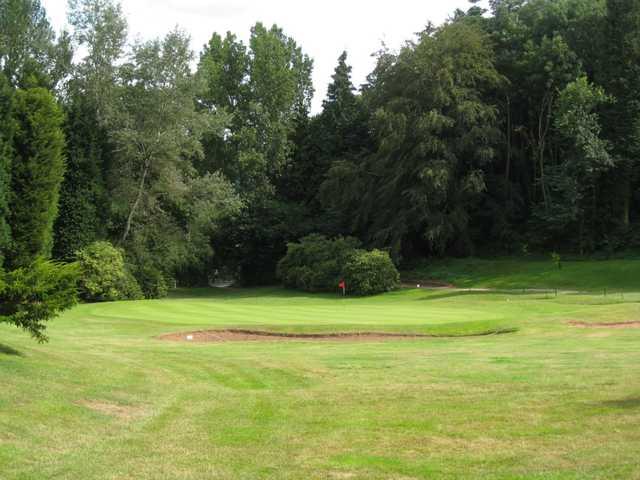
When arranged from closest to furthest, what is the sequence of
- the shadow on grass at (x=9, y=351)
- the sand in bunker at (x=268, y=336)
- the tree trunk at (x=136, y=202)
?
the shadow on grass at (x=9, y=351)
the sand in bunker at (x=268, y=336)
the tree trunk at (x=136, y=202)

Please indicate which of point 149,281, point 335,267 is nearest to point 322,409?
point 335,267

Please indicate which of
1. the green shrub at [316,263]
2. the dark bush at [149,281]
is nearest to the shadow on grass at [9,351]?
the dark bush at [149,281]

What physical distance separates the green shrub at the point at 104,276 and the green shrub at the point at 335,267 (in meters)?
12.3

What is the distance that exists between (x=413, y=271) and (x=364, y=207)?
6.56m

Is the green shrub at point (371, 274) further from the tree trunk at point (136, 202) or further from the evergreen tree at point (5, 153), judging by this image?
the evergreen tree at point (5, 153)

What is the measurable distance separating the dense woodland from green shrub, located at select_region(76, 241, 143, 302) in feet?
4.26

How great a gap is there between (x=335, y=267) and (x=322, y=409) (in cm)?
4184

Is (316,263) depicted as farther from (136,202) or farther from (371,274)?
(136,202)

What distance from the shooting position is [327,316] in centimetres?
3120

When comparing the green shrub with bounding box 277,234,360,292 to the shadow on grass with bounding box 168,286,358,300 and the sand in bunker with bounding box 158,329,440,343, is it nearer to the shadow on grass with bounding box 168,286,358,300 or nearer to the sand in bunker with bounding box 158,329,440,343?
the shadow on grass with bounding box 168,286,358,300

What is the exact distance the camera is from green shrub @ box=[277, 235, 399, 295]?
5106cm

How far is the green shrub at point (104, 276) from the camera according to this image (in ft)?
158

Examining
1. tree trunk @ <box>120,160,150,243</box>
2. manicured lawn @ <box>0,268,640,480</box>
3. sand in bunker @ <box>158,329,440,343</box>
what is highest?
tree trunk @ <box>120,160,150,243</box>

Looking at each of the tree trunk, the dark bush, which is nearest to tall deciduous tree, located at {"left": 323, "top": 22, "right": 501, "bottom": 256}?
the tree trunk
